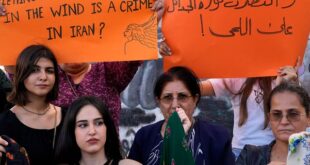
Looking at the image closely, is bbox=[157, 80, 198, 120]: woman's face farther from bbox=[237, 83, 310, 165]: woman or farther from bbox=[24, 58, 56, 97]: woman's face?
bbox=[24, 58, 56, 97]: woman's face

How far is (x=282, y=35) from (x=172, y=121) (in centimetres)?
91

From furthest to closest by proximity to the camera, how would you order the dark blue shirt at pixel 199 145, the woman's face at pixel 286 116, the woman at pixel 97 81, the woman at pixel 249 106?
the woman at pixel 97 81, the woman at pixel 249 106, the dark blue shirt at pixel 199 145, the woman's face at pixel 286 116

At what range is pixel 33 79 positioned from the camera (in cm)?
322

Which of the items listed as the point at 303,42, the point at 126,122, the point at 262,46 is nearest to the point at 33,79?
the point at 262,46

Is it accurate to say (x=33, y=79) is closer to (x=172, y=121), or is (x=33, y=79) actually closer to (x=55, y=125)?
(x=55, y=125)

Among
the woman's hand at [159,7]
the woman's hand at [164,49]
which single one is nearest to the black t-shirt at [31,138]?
the woman's hand at [164,49]

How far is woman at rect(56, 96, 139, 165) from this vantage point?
2984 mm

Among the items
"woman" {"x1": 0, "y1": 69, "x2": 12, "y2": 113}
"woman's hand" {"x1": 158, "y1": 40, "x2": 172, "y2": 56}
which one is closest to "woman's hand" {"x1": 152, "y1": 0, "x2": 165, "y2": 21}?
"woman's hand" {"x1": 158, "y1": 40, "x2": 172, "y2": 56}

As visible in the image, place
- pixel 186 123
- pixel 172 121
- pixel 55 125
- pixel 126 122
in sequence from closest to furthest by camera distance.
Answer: pixel 172 121 → pixel 186 123 → pixel 55 125 → pixel 126 122

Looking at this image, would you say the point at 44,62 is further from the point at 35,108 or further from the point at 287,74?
the point at 287,74

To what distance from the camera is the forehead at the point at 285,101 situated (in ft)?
9.35

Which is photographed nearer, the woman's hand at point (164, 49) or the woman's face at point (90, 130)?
the woman's face at point (90, 130)

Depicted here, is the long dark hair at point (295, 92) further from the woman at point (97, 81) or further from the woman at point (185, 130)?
the woman at point (97, 81)

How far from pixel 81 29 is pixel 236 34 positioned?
87 centimetres
